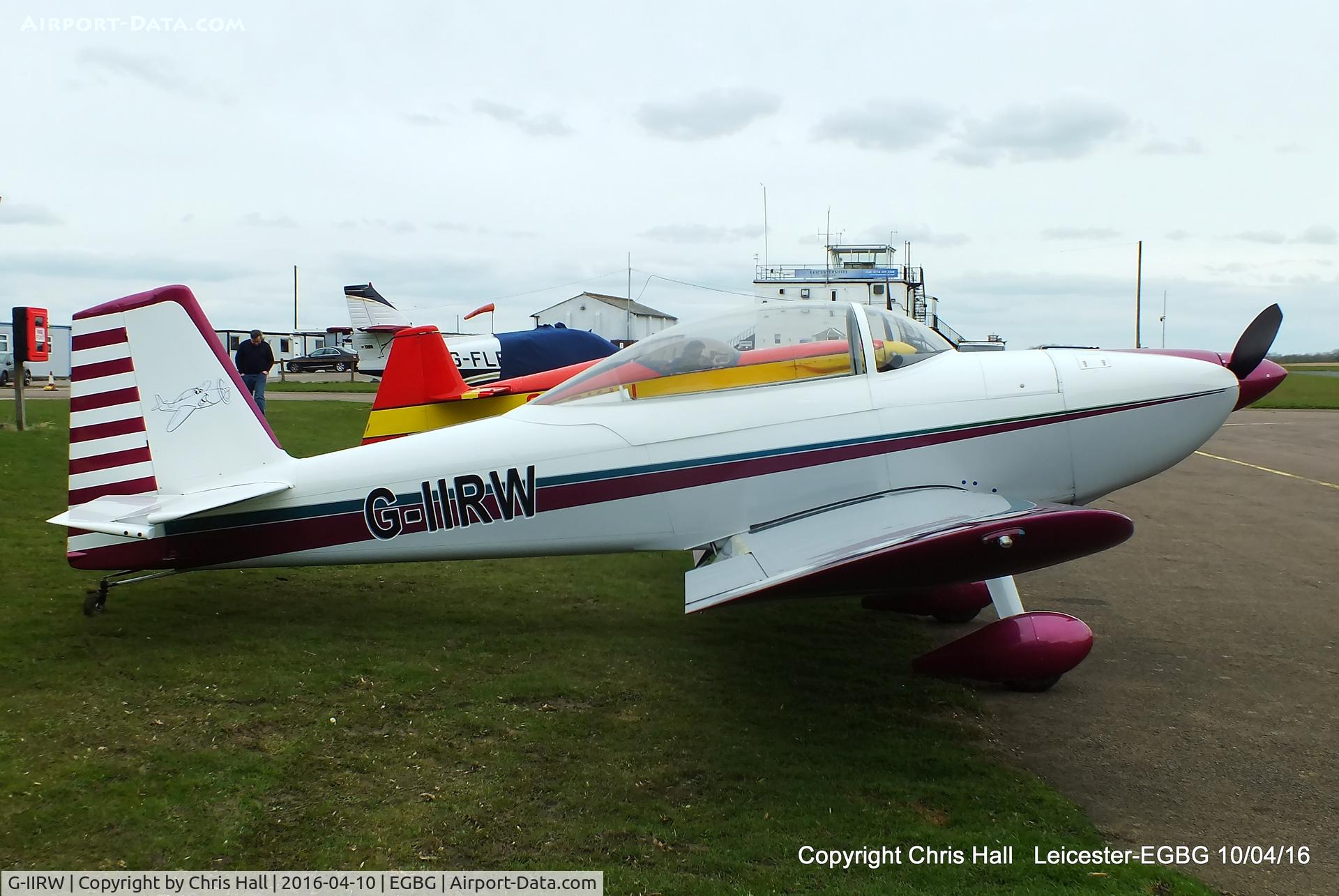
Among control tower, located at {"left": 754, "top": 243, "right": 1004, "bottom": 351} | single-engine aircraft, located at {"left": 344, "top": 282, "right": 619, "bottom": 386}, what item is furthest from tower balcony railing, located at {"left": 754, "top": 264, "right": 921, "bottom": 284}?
single-engine aircraft, located at {"left": 344, "top": 282, "right": 619, "bottom": 386}

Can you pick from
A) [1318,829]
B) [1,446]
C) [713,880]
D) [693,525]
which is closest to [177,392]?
[693,525]

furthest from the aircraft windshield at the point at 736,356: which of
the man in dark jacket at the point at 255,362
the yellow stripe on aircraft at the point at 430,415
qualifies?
the man in dark jacket at the point at 255,362

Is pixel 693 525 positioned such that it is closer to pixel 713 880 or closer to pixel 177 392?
pixel 713 880

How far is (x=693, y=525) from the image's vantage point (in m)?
4.71

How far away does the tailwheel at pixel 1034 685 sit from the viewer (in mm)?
4484

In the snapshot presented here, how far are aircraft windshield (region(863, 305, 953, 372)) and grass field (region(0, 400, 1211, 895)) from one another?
173cm

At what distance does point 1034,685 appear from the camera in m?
4.54

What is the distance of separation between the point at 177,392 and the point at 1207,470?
44.6 feet

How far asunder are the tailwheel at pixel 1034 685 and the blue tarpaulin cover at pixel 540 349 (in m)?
9.49

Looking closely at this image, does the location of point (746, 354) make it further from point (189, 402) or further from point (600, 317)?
point (600, 317)

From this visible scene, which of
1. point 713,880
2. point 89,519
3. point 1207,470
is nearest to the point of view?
point 713,880

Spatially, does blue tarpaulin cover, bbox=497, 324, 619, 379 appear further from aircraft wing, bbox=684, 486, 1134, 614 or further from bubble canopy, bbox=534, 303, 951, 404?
aircraft wing, bbox=684, 486, 1134, 614

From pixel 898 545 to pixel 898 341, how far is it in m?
1.74

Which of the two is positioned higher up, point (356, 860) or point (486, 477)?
point (486, 477)
